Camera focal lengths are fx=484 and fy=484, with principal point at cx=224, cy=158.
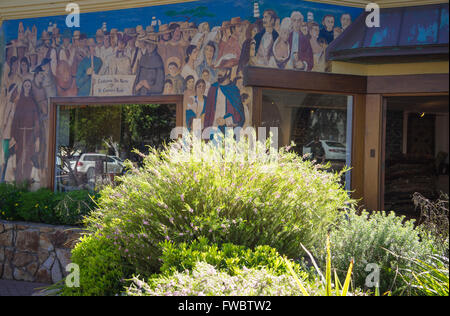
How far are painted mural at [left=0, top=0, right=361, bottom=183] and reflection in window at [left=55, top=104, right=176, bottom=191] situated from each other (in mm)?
311

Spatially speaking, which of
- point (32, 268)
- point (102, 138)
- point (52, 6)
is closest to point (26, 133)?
point (102, 138)

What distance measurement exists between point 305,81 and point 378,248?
4.22 meters

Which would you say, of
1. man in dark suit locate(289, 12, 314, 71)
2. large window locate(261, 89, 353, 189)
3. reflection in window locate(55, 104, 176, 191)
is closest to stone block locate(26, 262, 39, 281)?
reflection in window locate(55, 104, 176, 191)

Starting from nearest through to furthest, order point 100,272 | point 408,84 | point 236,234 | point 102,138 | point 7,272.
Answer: point 100,272
point 236,234
point 408,84
point 7,272
point 102,138

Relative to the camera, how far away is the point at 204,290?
3.26 metres

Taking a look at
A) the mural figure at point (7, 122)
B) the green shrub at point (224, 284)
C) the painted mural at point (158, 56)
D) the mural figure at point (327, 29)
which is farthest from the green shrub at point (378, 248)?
the mural figure at point (7, 122)

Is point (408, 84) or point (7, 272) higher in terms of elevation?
point (408, 84)

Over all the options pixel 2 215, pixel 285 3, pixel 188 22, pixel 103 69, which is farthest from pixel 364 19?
pixel 2 215

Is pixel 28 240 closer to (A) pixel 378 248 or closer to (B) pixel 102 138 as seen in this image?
(B) pixel 102 138

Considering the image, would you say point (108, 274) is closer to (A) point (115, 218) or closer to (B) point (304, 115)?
(A) point (115, 218)

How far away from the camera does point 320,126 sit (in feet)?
27.3

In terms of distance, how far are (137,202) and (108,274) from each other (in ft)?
2.34

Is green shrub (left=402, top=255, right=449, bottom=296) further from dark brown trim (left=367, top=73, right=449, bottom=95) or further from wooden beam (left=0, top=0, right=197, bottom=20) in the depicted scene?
wooden beam (left=0, top=0, right=197, bottom=20)

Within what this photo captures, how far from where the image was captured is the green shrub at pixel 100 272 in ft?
13.1
